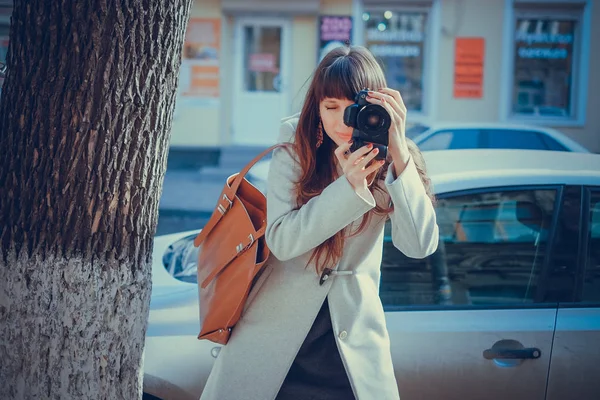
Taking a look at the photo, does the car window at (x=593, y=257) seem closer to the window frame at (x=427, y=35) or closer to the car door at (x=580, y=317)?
the car door at (x=580, y=317)

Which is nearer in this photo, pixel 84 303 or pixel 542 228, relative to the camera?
pixel 84 303

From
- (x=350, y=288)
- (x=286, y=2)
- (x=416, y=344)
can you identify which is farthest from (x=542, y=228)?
(x=286, y=2)

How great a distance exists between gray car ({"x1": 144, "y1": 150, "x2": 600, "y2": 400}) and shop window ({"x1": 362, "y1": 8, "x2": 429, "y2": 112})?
1148 centimetres

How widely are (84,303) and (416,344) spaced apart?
130 centimetres

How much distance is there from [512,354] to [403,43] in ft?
40.7

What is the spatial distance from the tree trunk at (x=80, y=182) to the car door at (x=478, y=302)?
1175mm

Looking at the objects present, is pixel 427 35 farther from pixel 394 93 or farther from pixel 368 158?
pixel 368 158

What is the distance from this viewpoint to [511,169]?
121 inches

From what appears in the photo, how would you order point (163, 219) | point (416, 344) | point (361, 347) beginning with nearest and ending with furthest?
point (361, 347)
point (416, 344)
point (163, 219)

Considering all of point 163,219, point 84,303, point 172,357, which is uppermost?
point 84,303

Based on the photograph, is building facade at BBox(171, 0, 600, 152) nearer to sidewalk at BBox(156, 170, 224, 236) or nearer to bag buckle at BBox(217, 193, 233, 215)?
sidewalk at BBox(156, 170, 224, 236)

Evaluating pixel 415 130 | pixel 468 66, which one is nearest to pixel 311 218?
pixel 415 130

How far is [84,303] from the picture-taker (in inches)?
79.7

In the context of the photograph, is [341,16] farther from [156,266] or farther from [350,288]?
[350,288]
